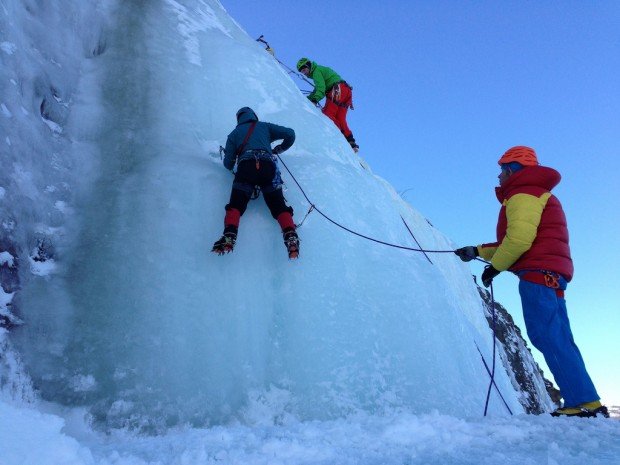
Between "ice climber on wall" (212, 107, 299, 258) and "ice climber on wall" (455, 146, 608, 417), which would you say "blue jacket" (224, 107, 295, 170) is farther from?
"ice climber on wall" (455, 146, 608, 417)

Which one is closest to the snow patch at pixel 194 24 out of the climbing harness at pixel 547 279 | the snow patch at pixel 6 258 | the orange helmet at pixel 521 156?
the snow patch at pixel 6 258

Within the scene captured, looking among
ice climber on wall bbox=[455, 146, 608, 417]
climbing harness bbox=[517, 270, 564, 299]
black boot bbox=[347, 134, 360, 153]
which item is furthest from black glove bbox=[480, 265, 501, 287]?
black boot bbox=[347, 134, 360, 153]

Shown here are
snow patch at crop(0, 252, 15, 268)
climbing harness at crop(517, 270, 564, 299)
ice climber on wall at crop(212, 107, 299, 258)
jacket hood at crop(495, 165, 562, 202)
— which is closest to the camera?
snow patch at crop(0, 252, 15, 268)

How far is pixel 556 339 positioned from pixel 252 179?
2312mm

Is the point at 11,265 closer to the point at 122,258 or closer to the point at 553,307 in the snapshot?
the point at 122,258

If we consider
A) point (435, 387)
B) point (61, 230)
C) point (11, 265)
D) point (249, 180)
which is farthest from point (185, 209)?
point (435, 387)

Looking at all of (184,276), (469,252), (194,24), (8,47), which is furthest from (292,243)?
(194,24)

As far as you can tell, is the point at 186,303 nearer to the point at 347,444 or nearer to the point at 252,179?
the point at 252,179

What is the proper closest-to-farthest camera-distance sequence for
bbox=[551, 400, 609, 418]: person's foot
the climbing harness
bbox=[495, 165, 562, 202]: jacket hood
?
bbox=[551, 400, 609, 418]: person's foot < the climbing harness < bbox=[495, 165, 562, 202]: jacket hood

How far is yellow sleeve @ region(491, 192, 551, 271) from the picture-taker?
2.77m

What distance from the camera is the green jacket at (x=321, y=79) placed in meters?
7.28

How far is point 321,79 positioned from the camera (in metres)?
7.46

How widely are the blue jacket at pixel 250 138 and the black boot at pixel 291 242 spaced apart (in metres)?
0.71

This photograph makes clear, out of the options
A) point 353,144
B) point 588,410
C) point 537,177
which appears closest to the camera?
point 588,410
